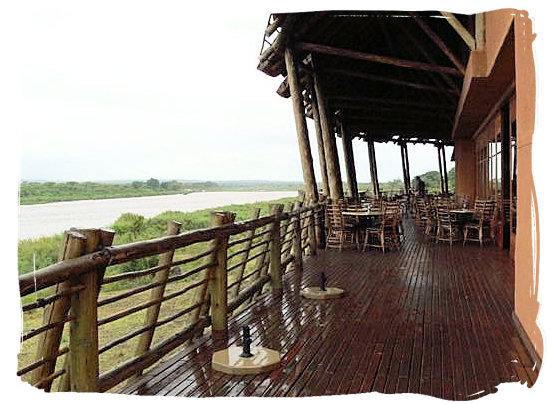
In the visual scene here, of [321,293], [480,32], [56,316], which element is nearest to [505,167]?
[480,32]

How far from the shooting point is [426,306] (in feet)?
15.0

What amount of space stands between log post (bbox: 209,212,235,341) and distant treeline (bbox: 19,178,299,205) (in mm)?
270

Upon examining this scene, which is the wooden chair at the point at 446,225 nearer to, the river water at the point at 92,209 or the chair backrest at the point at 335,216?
the chair backrest at the point at 335,216

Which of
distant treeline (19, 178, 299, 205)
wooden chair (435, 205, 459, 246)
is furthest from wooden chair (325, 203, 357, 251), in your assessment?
distant treeline (19, 178, 299, 205)

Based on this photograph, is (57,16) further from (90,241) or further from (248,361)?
(248,361)

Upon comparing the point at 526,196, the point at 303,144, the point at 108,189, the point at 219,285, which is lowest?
the point at 219,285

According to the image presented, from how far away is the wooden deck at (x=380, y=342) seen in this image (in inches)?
106

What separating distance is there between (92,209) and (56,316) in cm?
45

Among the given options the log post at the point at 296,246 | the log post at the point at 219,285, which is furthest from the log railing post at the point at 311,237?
the log post at the point at 219,285

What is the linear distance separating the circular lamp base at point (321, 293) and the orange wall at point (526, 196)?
2.04 m

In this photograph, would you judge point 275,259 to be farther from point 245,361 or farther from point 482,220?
point 482,220

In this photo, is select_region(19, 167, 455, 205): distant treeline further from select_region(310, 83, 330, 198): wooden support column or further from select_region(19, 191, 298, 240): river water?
select_region(310, 83, 330, 198): wooden support column

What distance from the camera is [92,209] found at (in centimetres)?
216

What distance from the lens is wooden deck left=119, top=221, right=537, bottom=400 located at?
2.70 m
